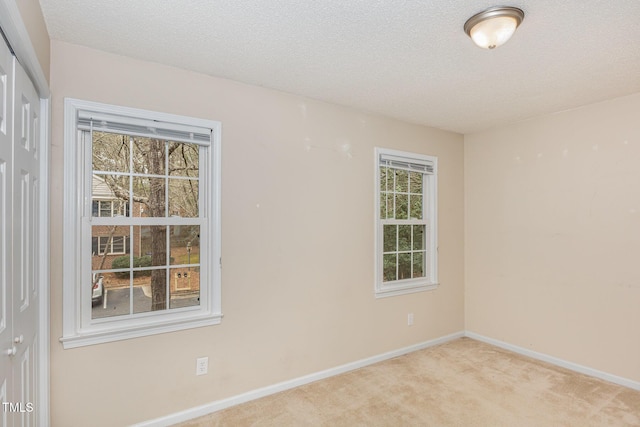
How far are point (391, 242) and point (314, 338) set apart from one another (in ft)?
4.31

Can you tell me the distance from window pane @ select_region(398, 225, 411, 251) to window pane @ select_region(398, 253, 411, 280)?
78mm

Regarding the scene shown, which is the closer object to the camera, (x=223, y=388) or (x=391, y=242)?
(x=223, y=388)

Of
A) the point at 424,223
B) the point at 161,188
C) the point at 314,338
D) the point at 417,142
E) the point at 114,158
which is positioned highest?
the point at 417,142

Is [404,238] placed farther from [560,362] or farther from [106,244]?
[106,244]

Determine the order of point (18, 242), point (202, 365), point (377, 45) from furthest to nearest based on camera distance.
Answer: point (202, 365)
point (377, 45)
point (18, 242)

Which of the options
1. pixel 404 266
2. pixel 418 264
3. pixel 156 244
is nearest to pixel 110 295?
pixel 156 244

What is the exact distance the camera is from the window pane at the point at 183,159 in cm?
257

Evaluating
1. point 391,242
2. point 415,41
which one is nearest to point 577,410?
point 391,242

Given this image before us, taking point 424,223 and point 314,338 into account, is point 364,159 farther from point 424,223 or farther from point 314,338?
point 314,338

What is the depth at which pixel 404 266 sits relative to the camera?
3.87 meters

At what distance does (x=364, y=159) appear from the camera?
3.46 meters

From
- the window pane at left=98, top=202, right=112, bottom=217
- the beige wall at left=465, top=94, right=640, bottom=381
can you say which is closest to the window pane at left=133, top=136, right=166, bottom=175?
the window pane at left=98, top=202, right=112, bottom=217

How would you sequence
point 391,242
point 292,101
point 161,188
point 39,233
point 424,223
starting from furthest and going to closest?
Result: point 424,223 → point 391,242 → point 292,101 → point 161,188 → point 39,233

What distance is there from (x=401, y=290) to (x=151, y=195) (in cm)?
258
